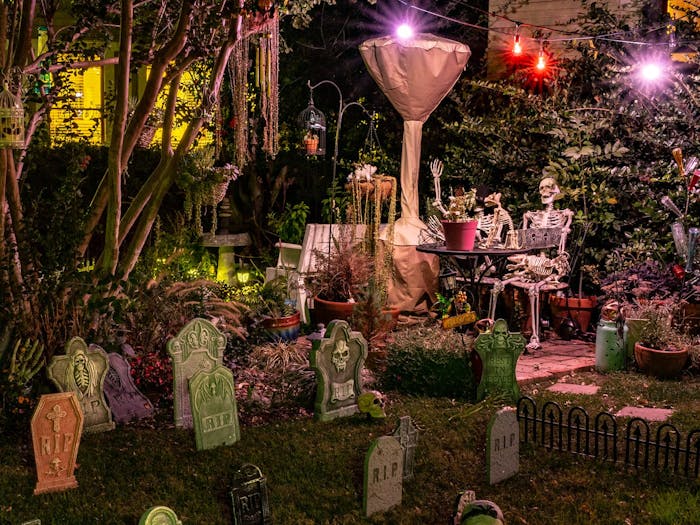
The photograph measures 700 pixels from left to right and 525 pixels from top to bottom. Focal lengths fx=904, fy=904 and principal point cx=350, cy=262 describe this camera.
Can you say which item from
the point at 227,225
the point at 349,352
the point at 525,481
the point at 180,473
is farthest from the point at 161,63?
the point at 227,225

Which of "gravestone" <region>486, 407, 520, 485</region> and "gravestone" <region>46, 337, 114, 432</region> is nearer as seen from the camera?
"gravestone" <region>486, 407, 520, 485</region>

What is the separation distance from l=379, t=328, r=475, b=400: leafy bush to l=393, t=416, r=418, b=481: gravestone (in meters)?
1.61

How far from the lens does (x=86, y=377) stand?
18.3 feet

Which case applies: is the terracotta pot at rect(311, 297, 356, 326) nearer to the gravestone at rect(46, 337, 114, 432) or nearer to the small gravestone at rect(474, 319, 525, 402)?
the small gravestone at rect(474, 319, 525, 402)

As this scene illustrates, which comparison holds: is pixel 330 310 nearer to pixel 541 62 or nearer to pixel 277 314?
pixel 277 314

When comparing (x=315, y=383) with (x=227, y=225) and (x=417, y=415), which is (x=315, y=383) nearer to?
(x=417, y=415)

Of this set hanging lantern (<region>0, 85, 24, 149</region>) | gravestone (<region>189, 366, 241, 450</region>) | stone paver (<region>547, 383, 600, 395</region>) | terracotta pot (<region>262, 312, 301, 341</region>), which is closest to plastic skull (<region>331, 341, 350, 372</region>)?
gravestone (<region>189, 366, 241, 450</region>)

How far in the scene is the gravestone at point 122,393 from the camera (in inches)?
235

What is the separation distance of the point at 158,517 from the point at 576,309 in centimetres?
639

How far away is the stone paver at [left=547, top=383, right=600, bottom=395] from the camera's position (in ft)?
23.5

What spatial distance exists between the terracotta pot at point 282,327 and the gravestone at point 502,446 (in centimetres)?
317

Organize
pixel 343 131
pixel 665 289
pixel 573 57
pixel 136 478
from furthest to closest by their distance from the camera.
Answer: pixel 343 131, pixel 573 57, pixel 665 289, pixel 136 478

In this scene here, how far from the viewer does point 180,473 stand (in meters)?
5.09

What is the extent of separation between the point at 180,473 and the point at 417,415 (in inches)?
72.5
